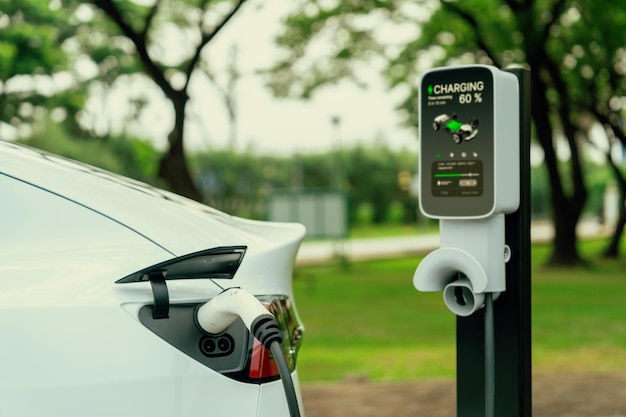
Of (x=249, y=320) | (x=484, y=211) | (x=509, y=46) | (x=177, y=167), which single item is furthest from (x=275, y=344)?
(x=509, y=46)

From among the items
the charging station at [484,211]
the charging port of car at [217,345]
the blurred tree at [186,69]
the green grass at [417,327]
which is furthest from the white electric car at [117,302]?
the blurred tree at [186,69]

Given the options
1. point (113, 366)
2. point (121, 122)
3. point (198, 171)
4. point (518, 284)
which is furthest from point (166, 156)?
point (198, 171)

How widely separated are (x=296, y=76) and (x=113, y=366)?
22.4 metres

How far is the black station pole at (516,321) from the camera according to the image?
10.8ft

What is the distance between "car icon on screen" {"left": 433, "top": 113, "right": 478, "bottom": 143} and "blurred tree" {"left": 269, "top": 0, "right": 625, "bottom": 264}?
1403 cm

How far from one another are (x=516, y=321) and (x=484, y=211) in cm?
45

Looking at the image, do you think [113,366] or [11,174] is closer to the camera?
[113,366]

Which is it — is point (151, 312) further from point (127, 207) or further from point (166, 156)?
point (166, 156)

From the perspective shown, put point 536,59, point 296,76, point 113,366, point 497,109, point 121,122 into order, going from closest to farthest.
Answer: point 113,366, point 497,109, point 536,59, point 296,76, point 121,122

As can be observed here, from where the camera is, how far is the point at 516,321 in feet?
10.9

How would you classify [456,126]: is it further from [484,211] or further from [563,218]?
[563,218]

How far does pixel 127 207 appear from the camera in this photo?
2.36 m

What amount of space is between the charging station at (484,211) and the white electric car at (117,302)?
945 millimetres

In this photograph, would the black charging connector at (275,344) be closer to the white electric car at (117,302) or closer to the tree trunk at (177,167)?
the white electric car at (117,302)
